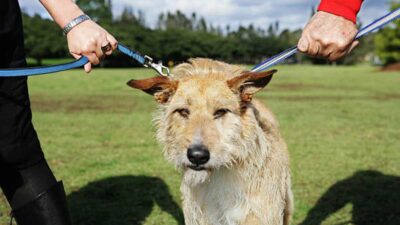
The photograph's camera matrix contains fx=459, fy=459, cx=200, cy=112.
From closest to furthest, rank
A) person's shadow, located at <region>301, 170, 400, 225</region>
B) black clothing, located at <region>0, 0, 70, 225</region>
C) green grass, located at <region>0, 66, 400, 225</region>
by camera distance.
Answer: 1. black clothing, located at <region>0, 0, 70, 225</region>
2. person's shadow, located at <region>301, 170, 400, 225</region>
3. green grass, located at <region>0, 66, 400, 225</region>

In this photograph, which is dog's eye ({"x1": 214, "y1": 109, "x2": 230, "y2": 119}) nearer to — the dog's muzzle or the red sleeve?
the dog's muzzle

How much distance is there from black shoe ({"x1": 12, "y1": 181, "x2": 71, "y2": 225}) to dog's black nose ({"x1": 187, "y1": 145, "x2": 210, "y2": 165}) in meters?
1.06

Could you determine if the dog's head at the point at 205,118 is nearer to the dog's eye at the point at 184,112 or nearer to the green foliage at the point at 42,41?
the dog's eye at the point at 184,112

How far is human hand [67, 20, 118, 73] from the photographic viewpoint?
2.86 meters

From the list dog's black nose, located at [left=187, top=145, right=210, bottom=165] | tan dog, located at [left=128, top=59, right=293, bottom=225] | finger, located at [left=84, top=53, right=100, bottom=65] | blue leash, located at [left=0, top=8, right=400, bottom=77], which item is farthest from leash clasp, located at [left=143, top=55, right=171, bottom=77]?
dog's black nose, located at [left=187, top=145, right=210, bottom=165]

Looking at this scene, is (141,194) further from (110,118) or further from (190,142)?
(110,118)

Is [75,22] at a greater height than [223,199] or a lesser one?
greater

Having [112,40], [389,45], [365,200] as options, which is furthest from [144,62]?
[389,45]

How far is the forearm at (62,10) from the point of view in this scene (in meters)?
2.92

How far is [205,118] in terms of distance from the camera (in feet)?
10.7

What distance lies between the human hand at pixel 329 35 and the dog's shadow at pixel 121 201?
10.9 ft

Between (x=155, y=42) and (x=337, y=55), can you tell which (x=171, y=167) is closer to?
(x=337, y=55)

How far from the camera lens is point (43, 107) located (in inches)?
706

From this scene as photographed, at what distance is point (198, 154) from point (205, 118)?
0.31 metres
